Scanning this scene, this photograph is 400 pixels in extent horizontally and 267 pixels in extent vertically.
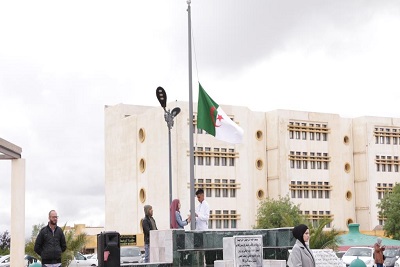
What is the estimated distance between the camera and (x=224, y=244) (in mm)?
17953

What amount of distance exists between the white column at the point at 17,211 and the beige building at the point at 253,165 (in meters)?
51.8

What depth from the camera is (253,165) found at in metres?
78.1

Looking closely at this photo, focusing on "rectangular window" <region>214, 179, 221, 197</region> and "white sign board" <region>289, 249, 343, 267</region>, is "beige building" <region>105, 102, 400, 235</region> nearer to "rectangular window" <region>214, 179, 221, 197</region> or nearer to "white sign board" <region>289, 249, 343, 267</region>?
"rectangular window" <region>214, 179, 221, 197</region>

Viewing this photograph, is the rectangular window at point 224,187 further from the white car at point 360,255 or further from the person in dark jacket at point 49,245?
the person in dark jacket at point 49,245

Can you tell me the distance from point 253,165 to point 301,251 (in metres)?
68.4

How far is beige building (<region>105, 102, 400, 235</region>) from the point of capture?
72125mm

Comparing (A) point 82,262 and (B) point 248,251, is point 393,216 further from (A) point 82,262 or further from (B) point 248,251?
(B) point 248,251

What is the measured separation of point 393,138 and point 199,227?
2644 inches

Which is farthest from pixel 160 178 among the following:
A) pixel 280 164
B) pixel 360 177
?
pixel 360 177

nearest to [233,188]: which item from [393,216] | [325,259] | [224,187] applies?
[224,187]

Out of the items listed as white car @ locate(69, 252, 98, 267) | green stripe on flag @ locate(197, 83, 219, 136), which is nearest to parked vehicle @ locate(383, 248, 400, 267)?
green stripe on flag @ locate(197, 83, 219, 136)

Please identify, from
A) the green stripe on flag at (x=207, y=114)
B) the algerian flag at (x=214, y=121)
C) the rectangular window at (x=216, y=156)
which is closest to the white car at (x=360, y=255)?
the algerian flag at (x=214, y=121)

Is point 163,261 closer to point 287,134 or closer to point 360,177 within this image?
point 287,134

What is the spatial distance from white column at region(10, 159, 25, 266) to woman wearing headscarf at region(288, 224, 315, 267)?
31.7ft
